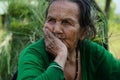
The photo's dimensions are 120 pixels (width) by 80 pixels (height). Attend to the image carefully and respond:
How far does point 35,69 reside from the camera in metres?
2.71

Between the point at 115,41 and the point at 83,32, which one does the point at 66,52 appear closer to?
the point at 83,32

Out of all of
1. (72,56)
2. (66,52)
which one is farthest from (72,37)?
(72,56)

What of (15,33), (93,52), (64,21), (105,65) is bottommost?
(105,65)

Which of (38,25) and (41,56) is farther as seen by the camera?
(38,25)

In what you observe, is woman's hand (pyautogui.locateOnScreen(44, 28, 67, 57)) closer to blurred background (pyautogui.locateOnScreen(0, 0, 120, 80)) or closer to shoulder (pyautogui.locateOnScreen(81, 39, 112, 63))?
shoulder (pyautogui.locateOnScreen(81, 39, 112, 63))

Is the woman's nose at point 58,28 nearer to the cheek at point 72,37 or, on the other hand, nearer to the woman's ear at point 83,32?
the cheek at point 72,37

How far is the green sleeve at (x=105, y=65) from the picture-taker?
3.26 metres

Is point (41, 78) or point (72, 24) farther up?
point (72, 24)

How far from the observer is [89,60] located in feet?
10.4

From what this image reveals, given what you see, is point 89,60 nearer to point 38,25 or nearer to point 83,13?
point 83,13

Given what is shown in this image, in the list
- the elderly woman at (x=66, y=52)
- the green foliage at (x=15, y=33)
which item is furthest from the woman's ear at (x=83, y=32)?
the green foliage at (x=15, y=33)

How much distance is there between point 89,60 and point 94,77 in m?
0.15

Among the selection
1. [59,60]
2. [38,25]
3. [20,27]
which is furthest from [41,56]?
[20,27]

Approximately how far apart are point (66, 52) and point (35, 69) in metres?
0.28
